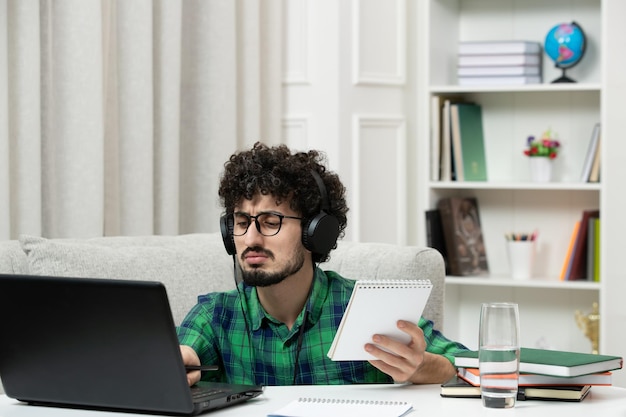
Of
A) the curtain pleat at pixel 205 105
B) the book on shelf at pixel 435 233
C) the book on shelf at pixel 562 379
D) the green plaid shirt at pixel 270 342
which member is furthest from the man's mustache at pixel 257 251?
the book on shelf at pixel 435 233

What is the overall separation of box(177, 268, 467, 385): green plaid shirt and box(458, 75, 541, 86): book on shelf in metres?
1.92

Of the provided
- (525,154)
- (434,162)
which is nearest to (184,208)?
(434,162)

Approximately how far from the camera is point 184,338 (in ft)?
6.01

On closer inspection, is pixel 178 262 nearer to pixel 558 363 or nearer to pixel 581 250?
pixel 558 363

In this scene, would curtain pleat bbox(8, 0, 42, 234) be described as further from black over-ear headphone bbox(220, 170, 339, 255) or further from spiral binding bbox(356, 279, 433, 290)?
spiral binding bbox(356, 279, 433, 290)

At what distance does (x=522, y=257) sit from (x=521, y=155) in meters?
0.42

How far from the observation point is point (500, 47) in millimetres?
3586

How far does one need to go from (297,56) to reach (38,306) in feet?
7.29

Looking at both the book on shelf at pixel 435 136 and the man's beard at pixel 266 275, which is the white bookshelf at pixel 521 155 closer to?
the book on shelf at pixel 435 136

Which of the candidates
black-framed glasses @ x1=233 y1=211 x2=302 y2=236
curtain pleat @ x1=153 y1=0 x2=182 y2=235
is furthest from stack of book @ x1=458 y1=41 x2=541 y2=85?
black-framed glasses @ x1=233 y1=211 x2=302 y2=236

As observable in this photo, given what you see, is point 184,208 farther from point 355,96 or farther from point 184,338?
point 184,338

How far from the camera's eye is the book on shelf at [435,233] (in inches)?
143

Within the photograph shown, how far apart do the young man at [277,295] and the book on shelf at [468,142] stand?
1837 mm

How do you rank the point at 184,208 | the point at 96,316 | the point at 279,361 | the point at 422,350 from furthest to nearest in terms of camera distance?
the point at 184,208 < the point at 279,361 < the point at 422,350 < the point at 96,316
